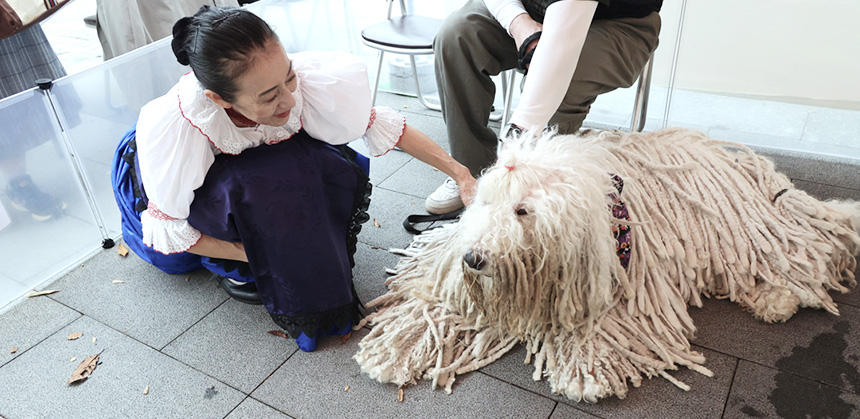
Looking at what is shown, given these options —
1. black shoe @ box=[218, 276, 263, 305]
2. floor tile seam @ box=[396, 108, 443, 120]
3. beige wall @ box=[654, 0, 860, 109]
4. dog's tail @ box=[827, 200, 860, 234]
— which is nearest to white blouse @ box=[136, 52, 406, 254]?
black shoe @ box=[218, 276, 263, 305]

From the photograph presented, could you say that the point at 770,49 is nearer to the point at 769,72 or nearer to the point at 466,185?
the point at 769,72

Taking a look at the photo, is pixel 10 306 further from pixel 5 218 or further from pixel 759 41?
pixel 759 41

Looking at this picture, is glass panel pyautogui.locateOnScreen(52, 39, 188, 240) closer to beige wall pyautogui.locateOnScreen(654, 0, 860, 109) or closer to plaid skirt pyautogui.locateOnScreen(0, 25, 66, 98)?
plaid skirt pyautogui.locateOnScreen(0, 25, 66, 98)

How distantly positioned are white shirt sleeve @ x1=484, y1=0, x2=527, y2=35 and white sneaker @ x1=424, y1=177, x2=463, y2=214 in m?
0.53

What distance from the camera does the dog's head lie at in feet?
4.10

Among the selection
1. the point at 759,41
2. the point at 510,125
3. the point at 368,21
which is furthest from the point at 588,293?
the point at 368,21

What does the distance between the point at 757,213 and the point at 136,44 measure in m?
2.19

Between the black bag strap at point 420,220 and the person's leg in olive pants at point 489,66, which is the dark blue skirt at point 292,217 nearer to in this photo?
the black bag strap at point 420,220

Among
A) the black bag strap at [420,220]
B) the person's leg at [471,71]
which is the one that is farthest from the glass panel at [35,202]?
the person's leg at [471,71]

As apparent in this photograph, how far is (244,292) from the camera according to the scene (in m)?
1.84

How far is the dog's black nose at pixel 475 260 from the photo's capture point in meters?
1.26

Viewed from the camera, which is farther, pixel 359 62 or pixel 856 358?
pixel 359 62

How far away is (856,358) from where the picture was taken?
1482mm

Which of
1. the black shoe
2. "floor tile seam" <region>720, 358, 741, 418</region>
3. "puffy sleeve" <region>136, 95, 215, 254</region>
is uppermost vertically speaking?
"puffy sleeve" <region>136, 95, 215, 254</region>
